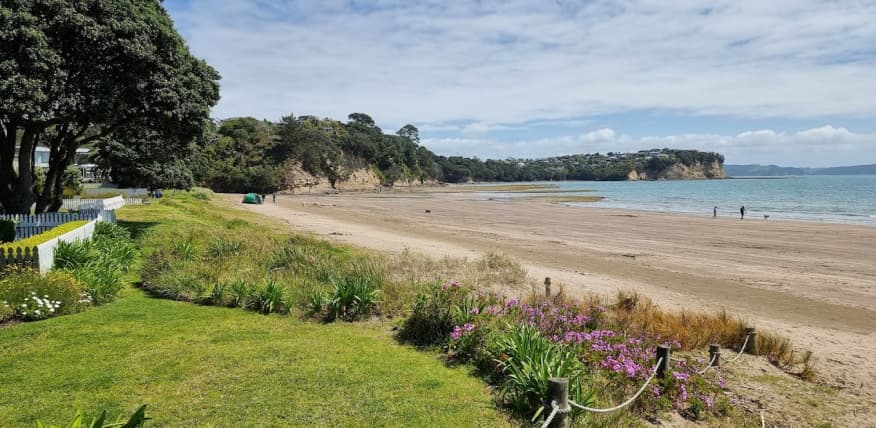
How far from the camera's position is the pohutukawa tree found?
1442cm

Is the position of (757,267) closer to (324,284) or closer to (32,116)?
(324,284)

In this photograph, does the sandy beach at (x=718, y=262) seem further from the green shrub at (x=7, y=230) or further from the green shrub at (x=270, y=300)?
the green shrub at (x=7, y=230)

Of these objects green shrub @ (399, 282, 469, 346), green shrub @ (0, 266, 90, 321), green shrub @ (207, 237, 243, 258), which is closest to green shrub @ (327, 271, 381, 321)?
green shrub @ (399, 282, 469, 346)

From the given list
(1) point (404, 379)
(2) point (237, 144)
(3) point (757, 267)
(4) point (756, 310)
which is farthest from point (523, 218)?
(2) point (237, 144)

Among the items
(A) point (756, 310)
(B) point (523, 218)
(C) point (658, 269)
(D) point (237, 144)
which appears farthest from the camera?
(D) point (237, 144)

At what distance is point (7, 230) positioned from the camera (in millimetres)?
15391

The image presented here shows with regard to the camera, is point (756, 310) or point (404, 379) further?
point (756, 310)

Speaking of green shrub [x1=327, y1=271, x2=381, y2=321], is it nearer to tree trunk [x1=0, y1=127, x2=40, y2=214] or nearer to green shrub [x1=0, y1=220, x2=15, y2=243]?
green shrub [x1=0, y1=220, x2=15, y2=243]

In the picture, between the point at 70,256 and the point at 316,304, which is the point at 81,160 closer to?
the point at 70,256

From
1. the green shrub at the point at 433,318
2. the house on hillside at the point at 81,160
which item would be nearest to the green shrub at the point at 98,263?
the green shrub at the point at 433,318

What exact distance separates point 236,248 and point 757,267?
758 inches

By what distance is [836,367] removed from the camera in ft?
29.6

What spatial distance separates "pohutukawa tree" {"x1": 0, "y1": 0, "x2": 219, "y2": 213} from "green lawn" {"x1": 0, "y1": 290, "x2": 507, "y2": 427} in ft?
30.5

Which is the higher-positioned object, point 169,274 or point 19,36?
point 19,36
